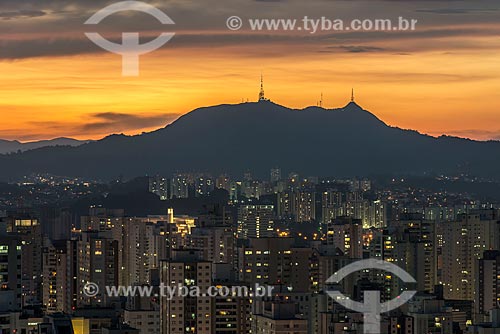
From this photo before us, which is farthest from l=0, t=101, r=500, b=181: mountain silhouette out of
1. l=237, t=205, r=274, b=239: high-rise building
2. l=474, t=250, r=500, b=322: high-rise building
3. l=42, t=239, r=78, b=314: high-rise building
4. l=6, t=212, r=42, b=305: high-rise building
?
l=474, t=250, r=500, b=322: high-rise building

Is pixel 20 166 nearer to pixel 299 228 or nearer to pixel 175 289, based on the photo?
pixel 299 228

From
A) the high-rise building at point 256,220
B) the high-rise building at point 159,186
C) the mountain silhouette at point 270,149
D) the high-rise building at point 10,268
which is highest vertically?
the mountain silhouette at point 270,149

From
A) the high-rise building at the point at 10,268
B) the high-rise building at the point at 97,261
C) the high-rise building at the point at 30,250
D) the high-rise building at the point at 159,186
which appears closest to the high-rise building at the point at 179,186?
the high-rise building at the point at 159,186

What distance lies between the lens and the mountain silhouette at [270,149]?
1965 inches

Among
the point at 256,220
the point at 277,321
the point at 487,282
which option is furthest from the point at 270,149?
the point at 277,321

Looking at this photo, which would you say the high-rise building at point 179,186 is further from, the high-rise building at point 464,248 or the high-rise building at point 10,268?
the high-rise building at point 10,268

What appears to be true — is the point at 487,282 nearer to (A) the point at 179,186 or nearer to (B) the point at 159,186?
(B) the point at 159,186

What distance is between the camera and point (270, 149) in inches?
2202

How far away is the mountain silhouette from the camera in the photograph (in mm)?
49906

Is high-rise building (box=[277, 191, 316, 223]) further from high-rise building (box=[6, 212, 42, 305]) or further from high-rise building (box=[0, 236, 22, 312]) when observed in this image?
high-rise building (box=[0, 236, 22, 312])

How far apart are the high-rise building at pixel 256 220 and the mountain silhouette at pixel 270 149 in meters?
6.94

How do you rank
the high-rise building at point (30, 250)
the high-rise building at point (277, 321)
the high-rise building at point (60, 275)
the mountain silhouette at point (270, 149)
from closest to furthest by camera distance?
the high-rise building at point (277, 321)
the high-rise building at point (30, 250)
the high-rise building at point (60, 275)
the mountain silhouette at point (270, 149)

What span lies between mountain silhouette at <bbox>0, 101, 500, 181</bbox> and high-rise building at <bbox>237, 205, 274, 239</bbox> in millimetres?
6938

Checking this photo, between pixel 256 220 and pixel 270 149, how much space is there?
15.9m
